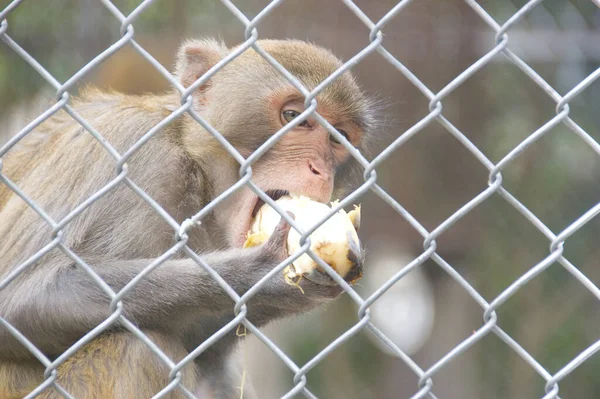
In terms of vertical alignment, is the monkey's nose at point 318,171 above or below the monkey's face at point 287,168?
below

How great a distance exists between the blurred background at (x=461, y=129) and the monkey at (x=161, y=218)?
308 centimetres

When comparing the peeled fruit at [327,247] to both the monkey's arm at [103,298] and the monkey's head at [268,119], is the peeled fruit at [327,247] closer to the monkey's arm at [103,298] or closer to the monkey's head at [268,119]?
the monkey's arm at [103,298]

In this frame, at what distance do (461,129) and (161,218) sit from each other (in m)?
4.37

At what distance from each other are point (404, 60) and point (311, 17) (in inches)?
33.5

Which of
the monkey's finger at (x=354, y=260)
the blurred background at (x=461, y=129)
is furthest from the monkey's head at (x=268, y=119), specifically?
the blurred background at (x=461, y=129)

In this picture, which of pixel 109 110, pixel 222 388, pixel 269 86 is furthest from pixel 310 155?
pixel 222 388

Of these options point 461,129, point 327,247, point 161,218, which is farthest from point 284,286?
point 461,129

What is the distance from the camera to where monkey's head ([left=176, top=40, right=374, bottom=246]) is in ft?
13.0

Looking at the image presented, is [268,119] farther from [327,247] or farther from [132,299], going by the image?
[327,247]

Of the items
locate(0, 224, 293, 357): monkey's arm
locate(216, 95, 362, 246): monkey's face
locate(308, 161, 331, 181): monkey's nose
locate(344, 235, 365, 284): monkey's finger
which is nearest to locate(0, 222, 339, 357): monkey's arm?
locate(0, 224, 293, 357): monkey's arm

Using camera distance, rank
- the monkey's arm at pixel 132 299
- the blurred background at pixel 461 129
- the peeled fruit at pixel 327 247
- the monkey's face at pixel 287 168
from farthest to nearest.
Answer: the blurred background at pixel 461 129
the monkey's face at pixel 287 168
the monkey's arm at pixel 132 299
the peeled fruit at pixel 327 247

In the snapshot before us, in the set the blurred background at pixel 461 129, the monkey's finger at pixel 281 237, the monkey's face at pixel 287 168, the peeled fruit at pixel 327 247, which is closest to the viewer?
the peeled fruit at pixel 327 247

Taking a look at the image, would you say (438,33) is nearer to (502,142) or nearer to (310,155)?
(502,142)

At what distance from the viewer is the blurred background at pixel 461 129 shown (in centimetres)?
749
